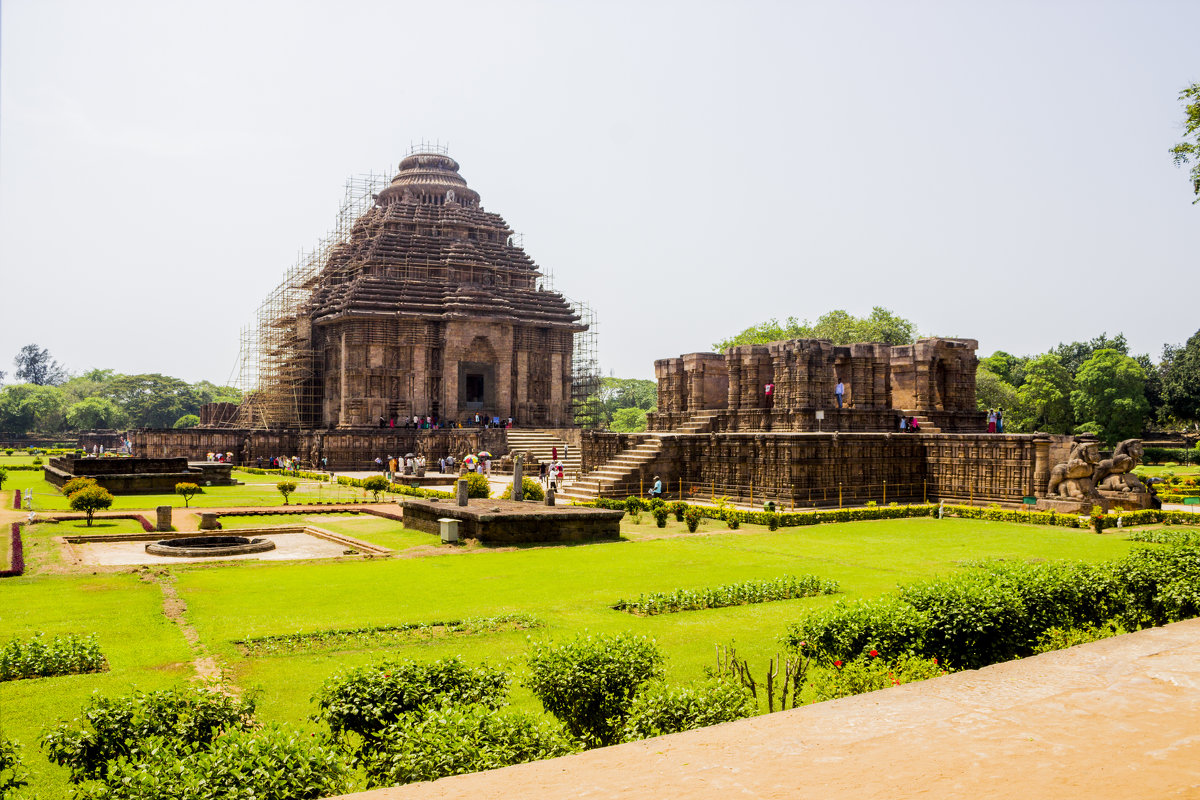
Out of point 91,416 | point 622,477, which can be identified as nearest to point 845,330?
point 622,477

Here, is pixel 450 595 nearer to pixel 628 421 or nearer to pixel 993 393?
pixel 993 393

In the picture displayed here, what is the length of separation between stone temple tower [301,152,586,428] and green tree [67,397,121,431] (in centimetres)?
4608

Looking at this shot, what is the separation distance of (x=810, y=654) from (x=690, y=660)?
1.18m

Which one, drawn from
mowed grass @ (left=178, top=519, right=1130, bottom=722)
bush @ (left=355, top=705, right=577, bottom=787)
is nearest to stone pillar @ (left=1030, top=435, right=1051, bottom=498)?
mowed grass @ (left=178, top=519, right=1130, bottom=722)

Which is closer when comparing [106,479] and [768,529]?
[768,529]

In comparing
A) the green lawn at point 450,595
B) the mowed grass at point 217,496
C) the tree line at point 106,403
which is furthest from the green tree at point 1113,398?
the tree line at point 106,403

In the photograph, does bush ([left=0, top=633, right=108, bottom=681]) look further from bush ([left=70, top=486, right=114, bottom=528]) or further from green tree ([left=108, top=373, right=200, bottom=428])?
green tree ([left=108, top=373, right=200, bottom=428])

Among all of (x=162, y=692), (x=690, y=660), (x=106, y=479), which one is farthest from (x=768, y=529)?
(x=106, y=479)

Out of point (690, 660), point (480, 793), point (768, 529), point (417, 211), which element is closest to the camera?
point (480, 793)

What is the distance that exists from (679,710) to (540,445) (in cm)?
3483

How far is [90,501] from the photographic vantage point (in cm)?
1938

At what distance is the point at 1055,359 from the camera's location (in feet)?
177

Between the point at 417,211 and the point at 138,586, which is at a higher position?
the point at 417,211

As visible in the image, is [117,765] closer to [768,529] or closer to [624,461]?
[768,529]
